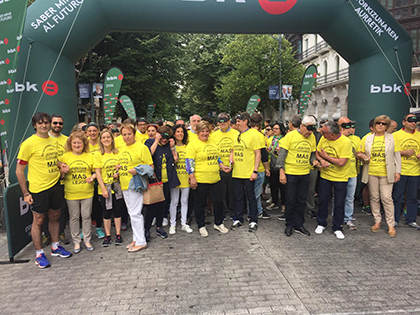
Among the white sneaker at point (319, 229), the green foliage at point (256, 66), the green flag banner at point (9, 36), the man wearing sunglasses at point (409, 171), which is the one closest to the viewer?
the green flag banner at point (9, 36)

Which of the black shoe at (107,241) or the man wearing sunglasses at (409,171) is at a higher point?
the man wearing sunglasses at (409,171)

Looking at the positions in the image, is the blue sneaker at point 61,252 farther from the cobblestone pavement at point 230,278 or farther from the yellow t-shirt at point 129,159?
the yellow t-shirt at point 129,159

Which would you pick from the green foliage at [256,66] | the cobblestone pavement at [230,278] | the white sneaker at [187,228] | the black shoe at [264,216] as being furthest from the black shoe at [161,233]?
the green foliage at [256,66]

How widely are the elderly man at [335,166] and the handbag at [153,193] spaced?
276 centimetres

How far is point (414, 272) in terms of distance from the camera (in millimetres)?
3926

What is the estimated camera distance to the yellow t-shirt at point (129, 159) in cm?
466

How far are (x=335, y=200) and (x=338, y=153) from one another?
82 cm

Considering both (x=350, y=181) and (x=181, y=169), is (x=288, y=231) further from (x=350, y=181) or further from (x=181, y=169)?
(x=181, y=169)

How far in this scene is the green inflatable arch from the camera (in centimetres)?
571

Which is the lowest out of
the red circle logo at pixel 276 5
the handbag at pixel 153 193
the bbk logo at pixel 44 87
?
the handbag at pixel 153 193

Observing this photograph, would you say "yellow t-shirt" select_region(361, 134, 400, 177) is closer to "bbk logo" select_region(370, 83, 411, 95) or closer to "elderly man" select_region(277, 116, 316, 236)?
"elderly man" select_region(277, 116, 316, 236)

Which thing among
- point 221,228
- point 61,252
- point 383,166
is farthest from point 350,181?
point 61,252

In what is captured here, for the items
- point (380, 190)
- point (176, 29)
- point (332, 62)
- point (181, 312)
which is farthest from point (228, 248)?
point (332, 62)

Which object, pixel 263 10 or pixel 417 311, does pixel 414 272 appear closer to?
pixel 417 311
